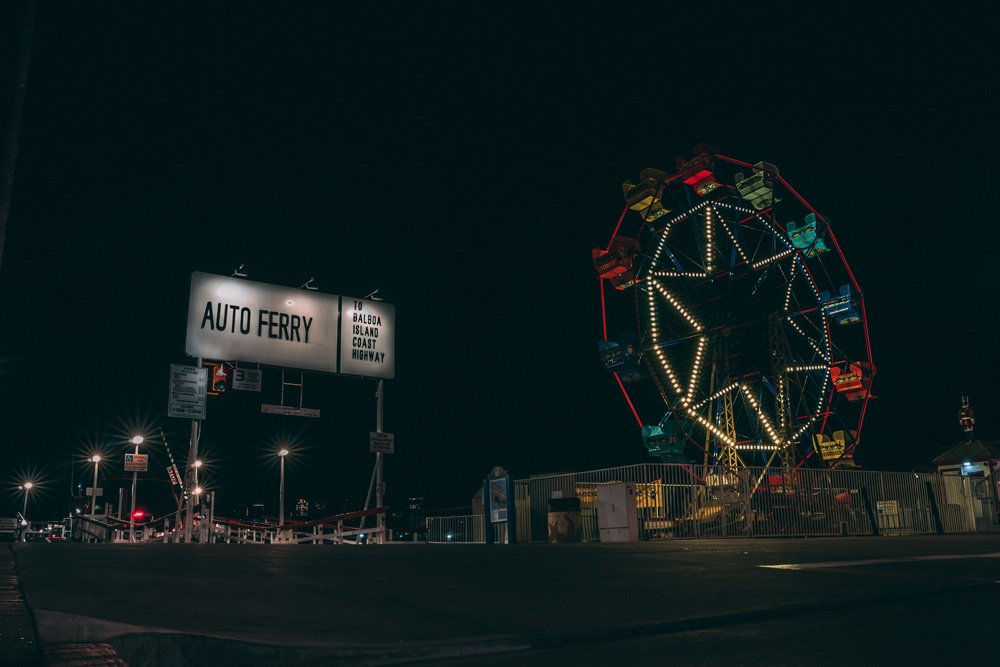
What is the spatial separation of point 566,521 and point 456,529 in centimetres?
915

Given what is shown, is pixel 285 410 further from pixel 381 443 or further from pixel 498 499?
pixel 498 499

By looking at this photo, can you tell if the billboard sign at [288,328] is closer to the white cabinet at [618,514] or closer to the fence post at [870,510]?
the white cabinet at [618,514]

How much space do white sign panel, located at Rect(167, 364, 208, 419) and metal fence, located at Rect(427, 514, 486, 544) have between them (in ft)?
28.7

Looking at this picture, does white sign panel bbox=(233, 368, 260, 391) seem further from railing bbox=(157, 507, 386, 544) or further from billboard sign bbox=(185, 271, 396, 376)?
railing bbox=(157, 507, 386, 544)

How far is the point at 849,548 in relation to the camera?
12.9 meters

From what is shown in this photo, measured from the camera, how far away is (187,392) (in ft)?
82.0

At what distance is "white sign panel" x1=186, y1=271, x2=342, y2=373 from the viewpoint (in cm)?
2772

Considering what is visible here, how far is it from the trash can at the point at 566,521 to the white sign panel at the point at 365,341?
12342 millimetres

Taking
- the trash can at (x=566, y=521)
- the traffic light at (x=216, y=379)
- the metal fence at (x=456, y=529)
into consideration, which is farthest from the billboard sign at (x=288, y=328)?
the trash can at (x=566, y=521)

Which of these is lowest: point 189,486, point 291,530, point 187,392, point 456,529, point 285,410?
point 456,529

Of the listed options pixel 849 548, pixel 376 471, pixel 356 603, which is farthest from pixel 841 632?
pixel 376 471

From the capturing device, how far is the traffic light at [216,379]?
2669 cm

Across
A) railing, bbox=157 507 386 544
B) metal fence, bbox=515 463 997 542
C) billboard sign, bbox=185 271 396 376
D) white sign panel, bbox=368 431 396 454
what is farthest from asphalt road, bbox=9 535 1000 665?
billboard sign, bbox=185 271 396 376

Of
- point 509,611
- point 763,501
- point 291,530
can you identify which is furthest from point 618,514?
point 509,611
